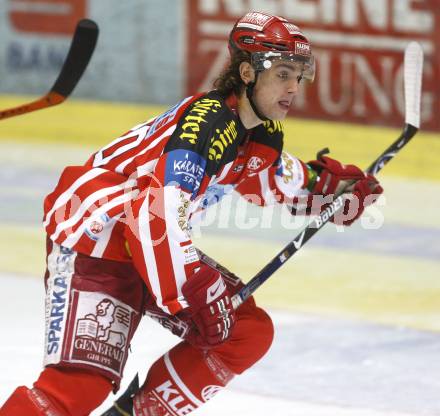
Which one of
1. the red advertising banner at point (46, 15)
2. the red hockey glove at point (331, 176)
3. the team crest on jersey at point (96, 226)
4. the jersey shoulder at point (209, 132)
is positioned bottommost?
the red advertising banner at point (46, 15)

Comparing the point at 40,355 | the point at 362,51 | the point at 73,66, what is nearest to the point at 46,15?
the point at 362,51

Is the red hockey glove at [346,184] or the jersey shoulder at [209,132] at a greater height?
the jersey shoulder at [209,132]

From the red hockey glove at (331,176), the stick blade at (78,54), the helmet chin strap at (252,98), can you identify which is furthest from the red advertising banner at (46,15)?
the helmet chin strap at (252,98)

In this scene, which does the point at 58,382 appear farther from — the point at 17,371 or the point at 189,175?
the point at 17,371

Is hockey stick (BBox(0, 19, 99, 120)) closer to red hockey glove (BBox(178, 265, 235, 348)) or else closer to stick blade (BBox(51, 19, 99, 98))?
stick blade (BBox(51, 19, 99, 98))

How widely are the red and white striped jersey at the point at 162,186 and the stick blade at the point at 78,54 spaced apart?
876 mm

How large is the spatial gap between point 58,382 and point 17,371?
1.20 meters

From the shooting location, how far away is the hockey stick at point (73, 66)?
4.25 meters

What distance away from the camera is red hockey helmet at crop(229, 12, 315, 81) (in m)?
3.38

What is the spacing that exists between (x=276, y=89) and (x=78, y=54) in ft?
3.78

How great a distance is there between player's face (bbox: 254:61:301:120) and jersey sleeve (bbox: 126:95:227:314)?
0.87 ft

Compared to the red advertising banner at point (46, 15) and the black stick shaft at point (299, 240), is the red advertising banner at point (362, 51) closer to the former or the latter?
the red advertising banner at point (46, 15)

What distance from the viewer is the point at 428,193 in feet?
23.3

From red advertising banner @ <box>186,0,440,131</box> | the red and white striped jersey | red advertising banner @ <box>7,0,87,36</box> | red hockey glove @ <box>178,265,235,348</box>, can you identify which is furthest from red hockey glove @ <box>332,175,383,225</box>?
red advertising banner @ <box>7,0,87,36</box>
